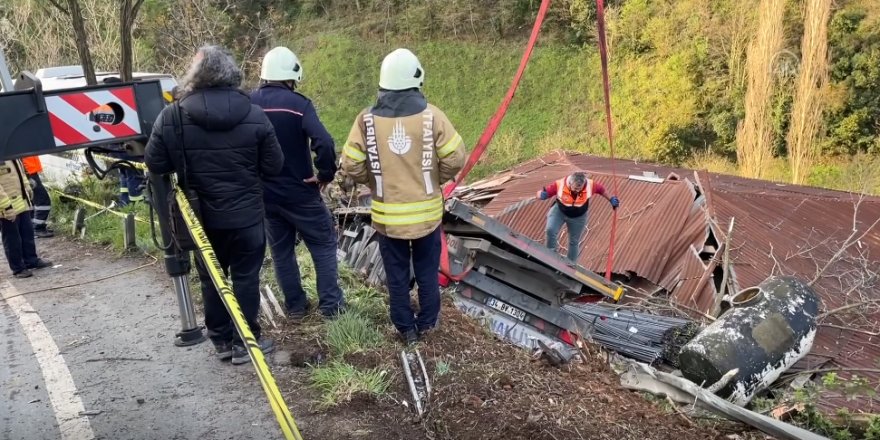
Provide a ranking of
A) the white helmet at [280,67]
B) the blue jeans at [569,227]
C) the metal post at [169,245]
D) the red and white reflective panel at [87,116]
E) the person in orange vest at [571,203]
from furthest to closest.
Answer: the blue jeans at [569,227] → the person in orange vest at [571,203] → the white helmet at [280,67] → the metal post at [169,245] → the red and white reflective panel at [87,116]

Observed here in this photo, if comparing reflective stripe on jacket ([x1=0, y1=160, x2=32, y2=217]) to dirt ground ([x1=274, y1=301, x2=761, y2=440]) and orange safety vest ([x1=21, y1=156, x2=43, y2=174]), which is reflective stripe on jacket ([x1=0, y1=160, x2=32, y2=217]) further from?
dirt ground ([x1=274, y1=301, x2=761, y2=440])

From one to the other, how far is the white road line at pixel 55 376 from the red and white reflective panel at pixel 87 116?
4.65ft

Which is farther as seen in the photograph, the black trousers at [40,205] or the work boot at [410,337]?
the black trousers at [40,205]

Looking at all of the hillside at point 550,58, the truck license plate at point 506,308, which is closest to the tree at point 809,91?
the hillside at point 550,58

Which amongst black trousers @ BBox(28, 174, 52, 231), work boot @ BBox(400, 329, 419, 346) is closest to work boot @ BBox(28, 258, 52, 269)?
black trousers @ BBox(28, 174, 52, 231)

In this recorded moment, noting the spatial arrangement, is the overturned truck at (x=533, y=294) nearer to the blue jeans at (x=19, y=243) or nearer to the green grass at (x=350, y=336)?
the green grass at (x=350, y=336)

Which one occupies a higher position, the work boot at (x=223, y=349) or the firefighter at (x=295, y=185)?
the firefighter at (x=295, y=185)

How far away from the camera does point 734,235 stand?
A: 852cm

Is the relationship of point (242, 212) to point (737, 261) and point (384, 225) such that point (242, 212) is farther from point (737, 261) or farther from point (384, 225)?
point (737, 261)

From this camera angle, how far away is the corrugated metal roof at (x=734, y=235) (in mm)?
7652

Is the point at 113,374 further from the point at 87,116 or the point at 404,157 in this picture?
the point at 404,157

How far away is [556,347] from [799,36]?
2130cm

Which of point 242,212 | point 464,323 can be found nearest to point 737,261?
point 464,323

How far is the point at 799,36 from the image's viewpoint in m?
21.9
